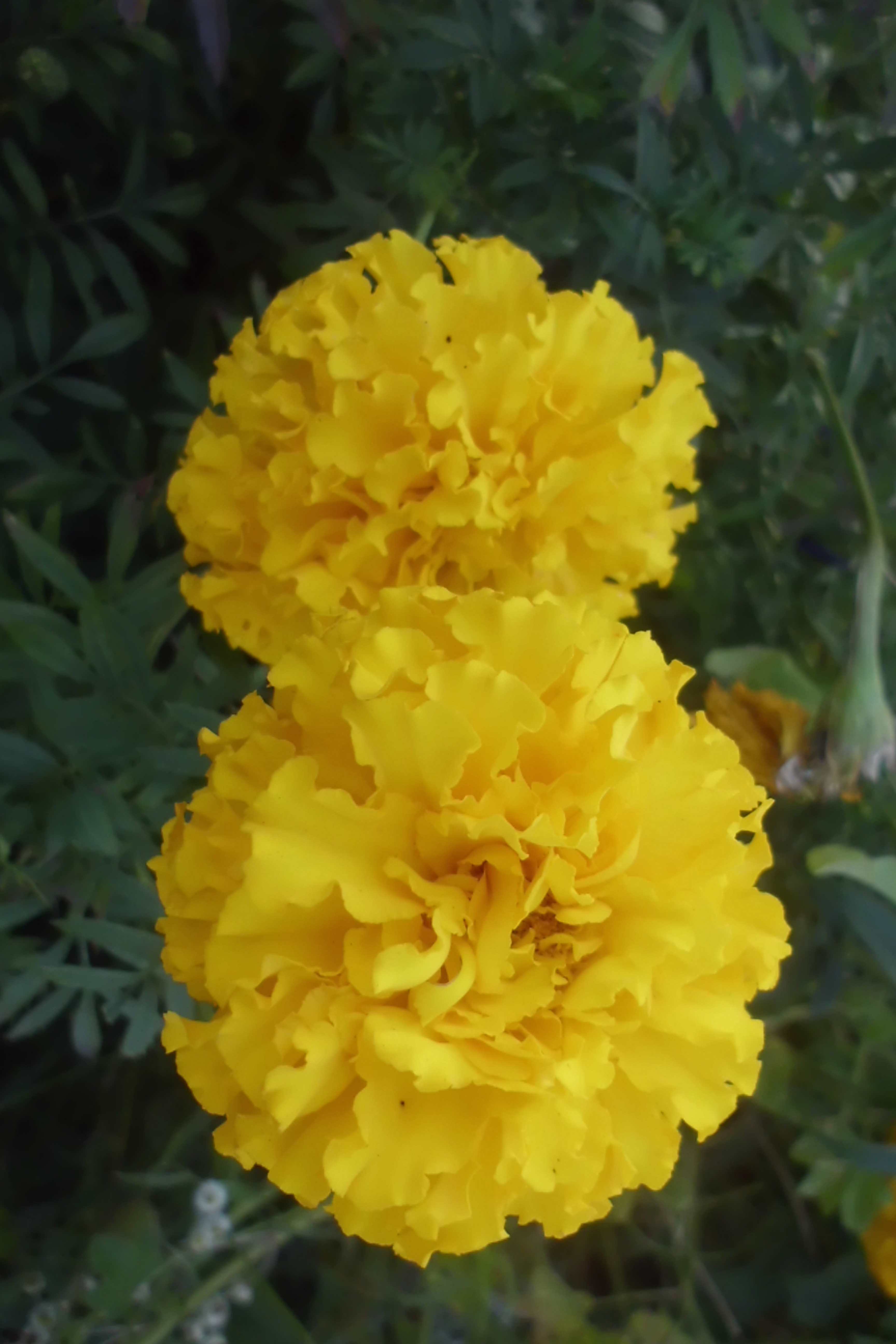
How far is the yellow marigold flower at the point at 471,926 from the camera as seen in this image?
1.06 feet

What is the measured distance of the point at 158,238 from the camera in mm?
642

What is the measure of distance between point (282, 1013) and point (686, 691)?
0.52 metres

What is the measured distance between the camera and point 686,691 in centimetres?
79

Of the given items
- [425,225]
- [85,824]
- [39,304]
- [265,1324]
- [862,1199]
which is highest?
[425,225]

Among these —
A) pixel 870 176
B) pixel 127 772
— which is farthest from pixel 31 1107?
pixel 870 176

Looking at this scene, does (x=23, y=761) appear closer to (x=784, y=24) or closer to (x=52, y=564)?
(x=52, y=564)

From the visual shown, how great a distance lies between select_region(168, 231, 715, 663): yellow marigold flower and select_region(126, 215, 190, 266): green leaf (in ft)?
0.61

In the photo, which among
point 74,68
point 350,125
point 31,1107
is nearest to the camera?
point 74,68

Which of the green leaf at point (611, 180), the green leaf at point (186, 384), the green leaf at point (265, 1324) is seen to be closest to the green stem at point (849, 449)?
the green leaf at point (611, 180)

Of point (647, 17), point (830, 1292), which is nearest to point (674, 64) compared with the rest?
point (647, 17)

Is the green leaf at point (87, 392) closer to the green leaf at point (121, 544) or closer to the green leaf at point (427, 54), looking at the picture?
the green leaf at point (121, 544)

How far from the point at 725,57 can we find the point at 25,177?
40 centimetres

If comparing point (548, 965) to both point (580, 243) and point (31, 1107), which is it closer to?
point (580, 243)

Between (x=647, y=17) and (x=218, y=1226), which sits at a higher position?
(x=647, y=17)
